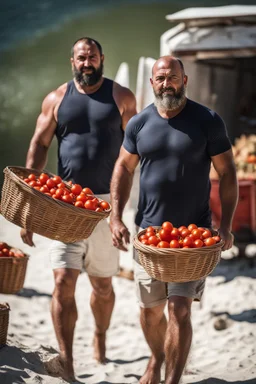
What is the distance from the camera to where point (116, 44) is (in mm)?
11859

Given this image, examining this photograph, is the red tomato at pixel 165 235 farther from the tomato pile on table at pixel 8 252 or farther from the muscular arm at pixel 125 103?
the tomato pile on table at pixel 8 252

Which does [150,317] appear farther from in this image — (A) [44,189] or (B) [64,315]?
(A) [44,189]

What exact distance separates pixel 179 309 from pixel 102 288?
1.22 m

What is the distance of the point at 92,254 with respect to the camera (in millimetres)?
4863

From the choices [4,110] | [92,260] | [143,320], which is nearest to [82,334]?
[92,260]

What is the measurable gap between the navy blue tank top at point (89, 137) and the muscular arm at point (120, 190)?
426 millimetres

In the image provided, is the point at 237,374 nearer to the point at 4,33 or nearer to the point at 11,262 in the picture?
the point at 11,262

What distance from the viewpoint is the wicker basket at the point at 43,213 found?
13.1ft

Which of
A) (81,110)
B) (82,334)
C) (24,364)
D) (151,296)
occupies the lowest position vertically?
(82,334)

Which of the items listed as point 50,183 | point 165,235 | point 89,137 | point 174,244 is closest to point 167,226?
point 165,235

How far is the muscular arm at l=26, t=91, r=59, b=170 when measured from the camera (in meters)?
4.90

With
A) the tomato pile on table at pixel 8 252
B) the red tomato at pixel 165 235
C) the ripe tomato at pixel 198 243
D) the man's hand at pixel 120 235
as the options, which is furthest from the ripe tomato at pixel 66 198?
the tomato pile on table at pixel 8 252

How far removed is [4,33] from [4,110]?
1256mm

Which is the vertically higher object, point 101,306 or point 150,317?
point 150,317
